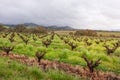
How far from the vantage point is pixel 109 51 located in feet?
107

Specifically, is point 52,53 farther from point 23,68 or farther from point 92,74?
point 23,68

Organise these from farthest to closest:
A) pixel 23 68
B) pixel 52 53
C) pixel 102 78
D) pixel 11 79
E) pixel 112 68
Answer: pixel 52 53 → pixel 112 68 → pixel 102 78 → pixel 23 68 → pixel 11 79

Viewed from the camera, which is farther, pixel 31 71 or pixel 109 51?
pixel 109 51

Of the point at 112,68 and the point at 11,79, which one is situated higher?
the point at 11,79

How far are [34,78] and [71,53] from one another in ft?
50.4

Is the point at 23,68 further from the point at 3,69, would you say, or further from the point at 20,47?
the point at 20,47

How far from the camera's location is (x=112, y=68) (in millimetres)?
24688

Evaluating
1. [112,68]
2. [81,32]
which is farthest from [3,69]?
[81,32]

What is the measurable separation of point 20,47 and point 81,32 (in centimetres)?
8813

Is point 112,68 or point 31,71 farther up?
point 31,71

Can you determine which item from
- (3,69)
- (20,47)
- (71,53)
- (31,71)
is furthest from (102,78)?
(20,47)

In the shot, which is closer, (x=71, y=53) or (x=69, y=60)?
(x=69, y=60)

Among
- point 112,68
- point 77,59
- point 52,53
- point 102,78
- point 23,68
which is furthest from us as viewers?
point 52,53

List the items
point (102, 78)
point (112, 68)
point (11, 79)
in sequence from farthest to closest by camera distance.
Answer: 1. point (112, 68)
2. point (102, 78)
3. point (11, 79)
